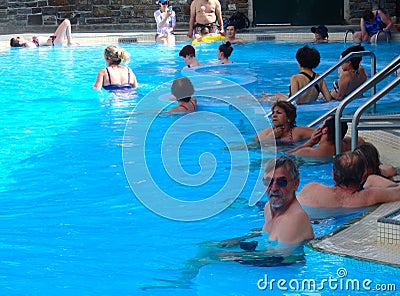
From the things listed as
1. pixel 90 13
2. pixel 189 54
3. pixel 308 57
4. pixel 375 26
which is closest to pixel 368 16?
pixel 375 26

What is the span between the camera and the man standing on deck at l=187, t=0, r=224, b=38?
64.1 ft

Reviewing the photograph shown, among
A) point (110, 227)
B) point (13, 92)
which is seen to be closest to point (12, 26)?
point (13, 92)

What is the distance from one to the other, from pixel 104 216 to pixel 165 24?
1391 centimetres

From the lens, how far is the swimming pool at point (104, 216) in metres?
4.62

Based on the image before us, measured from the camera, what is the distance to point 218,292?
448 cm

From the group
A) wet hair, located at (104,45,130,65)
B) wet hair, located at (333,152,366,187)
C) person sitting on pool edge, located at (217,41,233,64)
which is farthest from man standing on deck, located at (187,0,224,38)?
wet hair, located at (333,152,366,187)

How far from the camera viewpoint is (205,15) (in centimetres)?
1953

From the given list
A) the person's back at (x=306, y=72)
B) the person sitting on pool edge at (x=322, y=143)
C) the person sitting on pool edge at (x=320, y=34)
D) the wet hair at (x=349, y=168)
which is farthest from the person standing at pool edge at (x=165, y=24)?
the wet hair at (x=349, y=168)

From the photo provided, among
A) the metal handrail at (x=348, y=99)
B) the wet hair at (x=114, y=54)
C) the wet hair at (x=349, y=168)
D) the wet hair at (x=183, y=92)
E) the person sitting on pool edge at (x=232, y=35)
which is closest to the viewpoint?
the wet hair at (x=349, y=168)

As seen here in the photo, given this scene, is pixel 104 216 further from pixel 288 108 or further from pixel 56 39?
pixel 56 39

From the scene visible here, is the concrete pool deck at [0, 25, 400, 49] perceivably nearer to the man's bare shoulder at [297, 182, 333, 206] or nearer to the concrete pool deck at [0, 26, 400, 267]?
the concrete pool deck at [0, 26, 400, 267]

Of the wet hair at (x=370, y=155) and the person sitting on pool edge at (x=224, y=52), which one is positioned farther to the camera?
the person sitting on pool edge at (x=224, y=52)

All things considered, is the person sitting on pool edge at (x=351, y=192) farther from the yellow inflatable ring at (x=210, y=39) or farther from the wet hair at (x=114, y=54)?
the yellow inflatable ring at (x=210, y=39)

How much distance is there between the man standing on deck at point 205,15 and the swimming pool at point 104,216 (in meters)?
7.72
